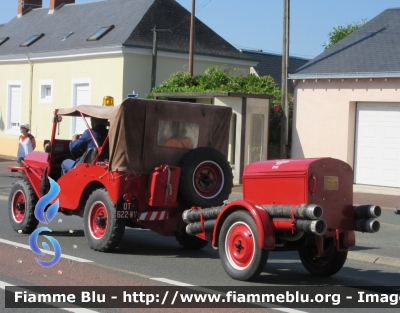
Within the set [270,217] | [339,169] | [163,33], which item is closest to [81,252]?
[270,217]

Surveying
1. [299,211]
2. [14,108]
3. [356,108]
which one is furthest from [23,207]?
[14,108]

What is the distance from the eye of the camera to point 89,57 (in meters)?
27.5

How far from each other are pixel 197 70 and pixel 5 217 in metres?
16.4

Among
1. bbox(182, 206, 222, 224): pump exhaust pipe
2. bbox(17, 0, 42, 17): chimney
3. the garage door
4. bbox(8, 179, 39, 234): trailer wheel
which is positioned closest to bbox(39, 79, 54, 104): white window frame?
bbox(17, 0, 42, 17): chimney

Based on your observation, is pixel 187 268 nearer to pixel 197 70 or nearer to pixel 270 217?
pixel 270 217

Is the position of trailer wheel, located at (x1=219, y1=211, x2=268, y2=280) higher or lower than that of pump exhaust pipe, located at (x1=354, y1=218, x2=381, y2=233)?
lower

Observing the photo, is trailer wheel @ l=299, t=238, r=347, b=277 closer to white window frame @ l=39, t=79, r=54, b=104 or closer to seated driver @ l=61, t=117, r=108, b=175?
seated driver @ l=61, t=117, r=108, b=175

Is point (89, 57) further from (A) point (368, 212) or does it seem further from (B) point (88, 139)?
(A) point (368, 212)

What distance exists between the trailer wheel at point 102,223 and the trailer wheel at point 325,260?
8.27 feet

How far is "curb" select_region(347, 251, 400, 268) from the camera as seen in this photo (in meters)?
9.88

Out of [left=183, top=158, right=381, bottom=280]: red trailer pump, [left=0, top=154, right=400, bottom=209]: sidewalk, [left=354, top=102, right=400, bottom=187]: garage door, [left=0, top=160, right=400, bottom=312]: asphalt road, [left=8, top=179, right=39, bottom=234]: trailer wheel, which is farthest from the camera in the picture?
[left=354, top=102, right=400, bottom=187]: garage door

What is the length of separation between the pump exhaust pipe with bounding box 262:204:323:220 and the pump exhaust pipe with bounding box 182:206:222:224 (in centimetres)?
88

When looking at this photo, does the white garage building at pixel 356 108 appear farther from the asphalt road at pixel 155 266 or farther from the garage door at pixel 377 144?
the asphalt road at pixel 155 266

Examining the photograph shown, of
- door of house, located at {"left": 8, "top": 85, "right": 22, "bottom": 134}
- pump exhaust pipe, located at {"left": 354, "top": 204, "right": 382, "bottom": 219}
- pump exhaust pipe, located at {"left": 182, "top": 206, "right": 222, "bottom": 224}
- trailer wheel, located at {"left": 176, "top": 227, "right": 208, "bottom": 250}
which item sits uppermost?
Result: door of house, located at {"left": 8, "top": 85, "right": 22, "bottom": 134}
